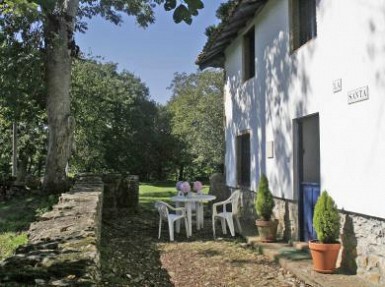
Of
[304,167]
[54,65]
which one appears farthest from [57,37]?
[304,167]

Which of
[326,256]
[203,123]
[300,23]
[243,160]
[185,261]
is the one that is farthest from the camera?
[203,123]

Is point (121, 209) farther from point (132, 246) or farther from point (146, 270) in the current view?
point (146, 270)

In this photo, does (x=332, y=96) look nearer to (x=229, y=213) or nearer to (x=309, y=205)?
(x=309, y=205)

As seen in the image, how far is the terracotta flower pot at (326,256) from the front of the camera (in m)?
6.04

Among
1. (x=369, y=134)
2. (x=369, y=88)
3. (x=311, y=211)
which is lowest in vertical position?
(x=311, y=211)

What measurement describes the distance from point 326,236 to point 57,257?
3957 mm

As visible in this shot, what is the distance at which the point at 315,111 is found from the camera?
7180mm

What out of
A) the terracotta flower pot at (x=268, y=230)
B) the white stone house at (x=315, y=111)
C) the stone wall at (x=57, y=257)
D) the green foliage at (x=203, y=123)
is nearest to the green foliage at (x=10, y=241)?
the stone wall at (x=57, y=257)

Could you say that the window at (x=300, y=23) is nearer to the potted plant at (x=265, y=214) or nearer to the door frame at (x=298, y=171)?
the door frame at (x=298, y=171)

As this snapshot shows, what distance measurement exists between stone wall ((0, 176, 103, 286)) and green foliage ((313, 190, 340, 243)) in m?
2.96

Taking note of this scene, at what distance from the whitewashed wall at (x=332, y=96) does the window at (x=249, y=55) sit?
1.09m

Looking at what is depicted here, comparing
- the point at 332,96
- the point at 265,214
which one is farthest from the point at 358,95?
the point at 265,214

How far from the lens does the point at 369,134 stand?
222 inches

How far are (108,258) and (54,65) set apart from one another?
716 centimetres
